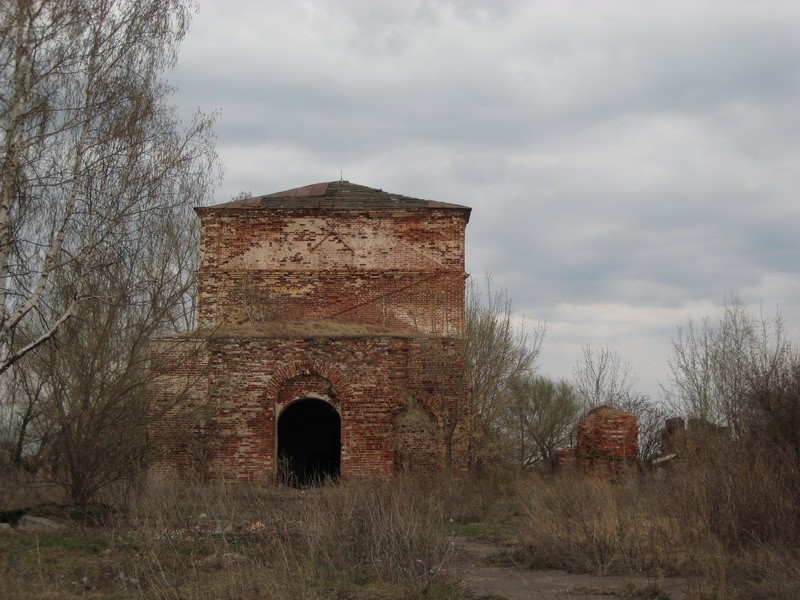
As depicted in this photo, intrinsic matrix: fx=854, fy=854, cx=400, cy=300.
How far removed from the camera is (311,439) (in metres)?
19.3

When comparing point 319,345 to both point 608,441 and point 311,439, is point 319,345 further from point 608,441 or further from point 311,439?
→ point 608,441

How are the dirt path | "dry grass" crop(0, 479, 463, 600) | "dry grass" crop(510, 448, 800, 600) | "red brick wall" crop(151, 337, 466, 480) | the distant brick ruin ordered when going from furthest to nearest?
the distant brick ruin < "red brick wall" crop(151, 337, 466, 480) < "dry grass" crop(510, 448, 800, 600) < the dirt path < "dry grass" crop(0, 479, 463, 600)

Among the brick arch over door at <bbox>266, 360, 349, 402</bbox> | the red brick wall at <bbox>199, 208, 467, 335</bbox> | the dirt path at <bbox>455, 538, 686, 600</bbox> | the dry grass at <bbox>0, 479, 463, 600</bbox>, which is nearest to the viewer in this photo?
the dry grass at <bbox>0, 479, 463, 600</bbox>

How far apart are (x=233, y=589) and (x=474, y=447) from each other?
41.5 ft

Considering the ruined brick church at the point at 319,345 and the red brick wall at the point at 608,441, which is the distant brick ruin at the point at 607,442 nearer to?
the red brick wall at the point at 608,441

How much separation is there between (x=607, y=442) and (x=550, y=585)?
381 inches

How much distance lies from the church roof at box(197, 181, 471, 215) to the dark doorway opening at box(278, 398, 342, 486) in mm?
4552

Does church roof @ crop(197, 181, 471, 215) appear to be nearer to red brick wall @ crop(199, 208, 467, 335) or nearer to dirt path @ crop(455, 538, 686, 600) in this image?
red brick wall @ crop(199, 208, 467, 335)

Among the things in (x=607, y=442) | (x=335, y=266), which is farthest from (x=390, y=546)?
(x=335, y=266)

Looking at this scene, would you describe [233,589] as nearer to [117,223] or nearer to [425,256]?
[117,223]

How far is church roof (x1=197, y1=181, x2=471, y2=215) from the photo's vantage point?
63.4 ft

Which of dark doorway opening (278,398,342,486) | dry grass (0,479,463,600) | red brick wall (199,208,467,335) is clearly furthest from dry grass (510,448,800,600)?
dark doorway opening (278,398,342,486)

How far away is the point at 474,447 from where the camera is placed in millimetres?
18859

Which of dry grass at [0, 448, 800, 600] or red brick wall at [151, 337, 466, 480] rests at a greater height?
red brick wall at [151, 337, 466, 480]
